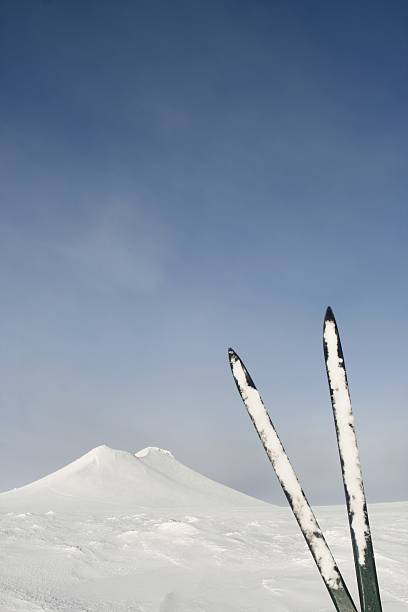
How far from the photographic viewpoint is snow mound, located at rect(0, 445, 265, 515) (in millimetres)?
17156

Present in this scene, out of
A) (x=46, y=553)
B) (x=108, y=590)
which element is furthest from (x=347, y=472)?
(x=46, y=553)

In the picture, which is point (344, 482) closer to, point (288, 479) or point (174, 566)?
point (288, 479)

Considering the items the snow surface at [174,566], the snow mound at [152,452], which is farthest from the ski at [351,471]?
the snow mound at [152,452]

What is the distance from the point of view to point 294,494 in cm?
204

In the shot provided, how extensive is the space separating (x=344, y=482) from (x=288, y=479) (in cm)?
22

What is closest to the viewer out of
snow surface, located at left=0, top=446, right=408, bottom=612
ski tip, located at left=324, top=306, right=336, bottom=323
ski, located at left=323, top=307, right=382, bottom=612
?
ski, located at left=323, top=307, right=382, bottom=612

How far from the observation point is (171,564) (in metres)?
5.90

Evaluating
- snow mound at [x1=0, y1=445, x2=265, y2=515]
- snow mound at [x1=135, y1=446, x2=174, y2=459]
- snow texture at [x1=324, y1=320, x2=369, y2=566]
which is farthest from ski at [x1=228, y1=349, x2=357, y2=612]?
snow mound at [x1=135, y1=446, x2=174, y2=459]

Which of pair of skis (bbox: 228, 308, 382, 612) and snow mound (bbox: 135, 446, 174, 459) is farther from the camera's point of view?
snow mound (bbox: 135, 446, 174, 459)

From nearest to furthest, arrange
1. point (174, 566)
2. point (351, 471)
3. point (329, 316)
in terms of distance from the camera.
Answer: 1. point (351, 471)
2. point (329, 316)
3. point (174, 566)

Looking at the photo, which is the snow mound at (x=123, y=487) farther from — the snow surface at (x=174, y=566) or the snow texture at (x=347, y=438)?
the snow texture at (x=347, y=438)

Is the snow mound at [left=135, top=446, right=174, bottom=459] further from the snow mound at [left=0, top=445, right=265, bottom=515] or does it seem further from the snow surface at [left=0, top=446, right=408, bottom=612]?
the snow surface at [left=0, top=446, right=408, bottom=612]

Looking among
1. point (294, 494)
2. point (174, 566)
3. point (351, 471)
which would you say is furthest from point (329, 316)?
point (174, 566)

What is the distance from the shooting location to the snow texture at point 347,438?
1982 mm
